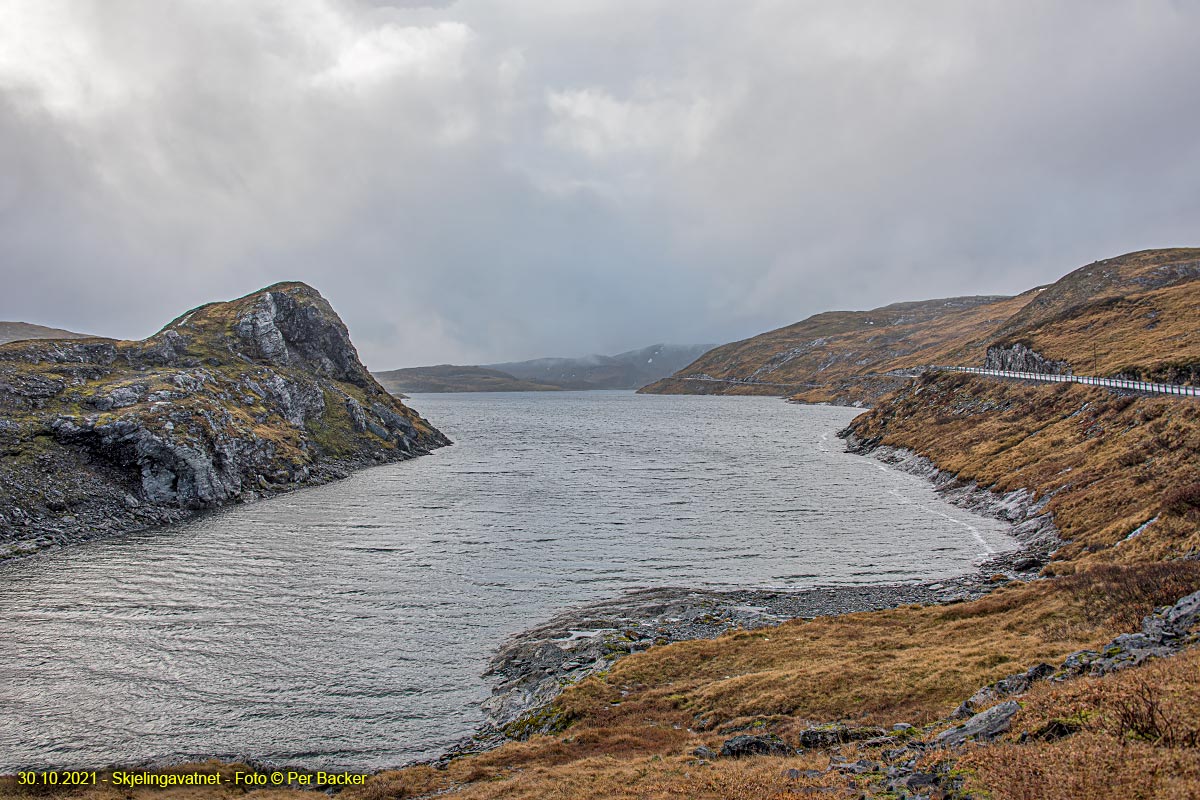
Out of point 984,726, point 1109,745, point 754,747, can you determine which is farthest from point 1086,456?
point 1109,745

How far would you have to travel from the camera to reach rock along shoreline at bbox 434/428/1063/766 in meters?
31.8

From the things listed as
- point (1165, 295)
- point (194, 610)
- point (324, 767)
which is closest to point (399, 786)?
point (324, 767)

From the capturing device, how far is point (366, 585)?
49.8 metres

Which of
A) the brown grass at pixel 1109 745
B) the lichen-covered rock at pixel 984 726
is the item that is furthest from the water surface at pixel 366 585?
the brown grass at pixel 1109 745

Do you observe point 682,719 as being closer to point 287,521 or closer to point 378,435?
point 287,521

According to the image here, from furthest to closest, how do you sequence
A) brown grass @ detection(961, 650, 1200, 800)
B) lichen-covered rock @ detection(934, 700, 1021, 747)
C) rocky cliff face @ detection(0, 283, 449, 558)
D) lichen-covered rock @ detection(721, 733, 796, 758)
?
1. rocky cliff face @ detection(0, 283, 449, 558)
2. lichen-covered rock @ detection(721, 733, 796, 758)
3. lichen-covered rock @ detection(934, 700, 1021, 747)
4. brown grass @ detection(961, 650, 1200, 800)

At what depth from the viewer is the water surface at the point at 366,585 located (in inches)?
1197

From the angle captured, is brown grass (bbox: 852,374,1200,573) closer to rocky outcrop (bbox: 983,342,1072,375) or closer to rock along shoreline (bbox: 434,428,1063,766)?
rock along shoreline (bbox: 434,428,1063,766)

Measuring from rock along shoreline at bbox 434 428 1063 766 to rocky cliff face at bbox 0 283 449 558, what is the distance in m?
51.7

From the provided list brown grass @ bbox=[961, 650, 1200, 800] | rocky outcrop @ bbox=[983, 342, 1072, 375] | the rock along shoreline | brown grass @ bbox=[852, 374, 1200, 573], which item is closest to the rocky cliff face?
the rock along shoreline

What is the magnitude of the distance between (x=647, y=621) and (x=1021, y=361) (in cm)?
13584

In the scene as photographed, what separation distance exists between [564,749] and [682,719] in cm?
567

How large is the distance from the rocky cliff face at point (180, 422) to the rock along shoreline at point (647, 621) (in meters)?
51.7

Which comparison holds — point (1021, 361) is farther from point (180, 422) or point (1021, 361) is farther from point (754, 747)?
point (180, 422)
